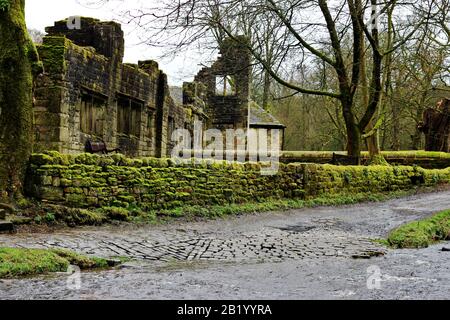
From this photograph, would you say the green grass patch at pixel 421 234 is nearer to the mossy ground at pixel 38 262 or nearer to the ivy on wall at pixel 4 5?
the mossy ground at pixel 38 262

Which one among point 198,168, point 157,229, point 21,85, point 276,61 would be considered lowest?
point 157,229

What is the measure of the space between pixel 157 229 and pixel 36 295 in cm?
575

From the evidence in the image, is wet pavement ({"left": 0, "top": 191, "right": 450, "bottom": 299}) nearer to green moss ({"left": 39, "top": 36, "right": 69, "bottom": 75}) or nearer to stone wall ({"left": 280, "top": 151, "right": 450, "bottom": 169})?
green moss ({"left": 39, "top": 36, "right": 69, "bottom": 75})

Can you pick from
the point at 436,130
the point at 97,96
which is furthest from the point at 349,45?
the point at 97,96

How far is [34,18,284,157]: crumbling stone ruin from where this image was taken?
14227 mm

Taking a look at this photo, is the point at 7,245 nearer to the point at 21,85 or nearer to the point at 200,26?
the point at 21,85

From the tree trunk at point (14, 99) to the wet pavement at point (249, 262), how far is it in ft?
6.94

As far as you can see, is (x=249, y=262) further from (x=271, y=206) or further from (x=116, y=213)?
(x=271, y=206)

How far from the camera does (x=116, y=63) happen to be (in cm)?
1786

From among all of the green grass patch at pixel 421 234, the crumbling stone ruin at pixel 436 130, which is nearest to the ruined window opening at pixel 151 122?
the green grass patch at pixel 421 234

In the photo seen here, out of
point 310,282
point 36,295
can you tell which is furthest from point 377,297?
point 36,295

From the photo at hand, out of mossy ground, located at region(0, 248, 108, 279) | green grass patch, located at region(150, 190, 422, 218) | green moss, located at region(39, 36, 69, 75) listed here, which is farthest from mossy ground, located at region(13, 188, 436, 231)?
green moss, located at region(39, 36, 69, 75)

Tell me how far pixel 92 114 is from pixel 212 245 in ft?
29.3

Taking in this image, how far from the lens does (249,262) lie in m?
7.75
